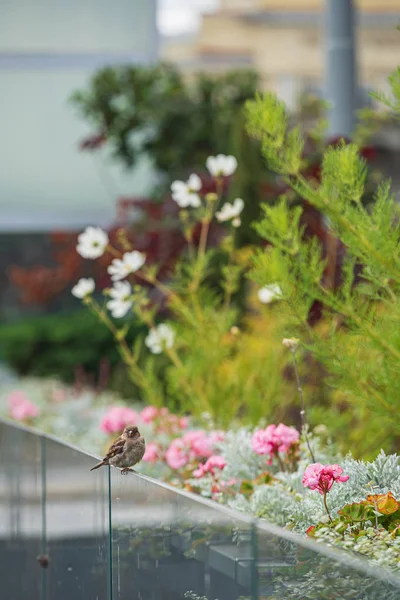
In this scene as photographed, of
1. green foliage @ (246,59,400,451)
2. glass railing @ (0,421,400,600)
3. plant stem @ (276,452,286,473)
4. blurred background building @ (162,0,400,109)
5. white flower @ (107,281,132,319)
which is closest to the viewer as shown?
glass railing @ (0,421,400,600)

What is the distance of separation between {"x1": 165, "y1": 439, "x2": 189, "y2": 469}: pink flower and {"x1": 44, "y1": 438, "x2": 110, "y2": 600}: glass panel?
634 mm

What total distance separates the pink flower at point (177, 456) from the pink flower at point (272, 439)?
63 cm

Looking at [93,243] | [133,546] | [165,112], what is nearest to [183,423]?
[93,243]

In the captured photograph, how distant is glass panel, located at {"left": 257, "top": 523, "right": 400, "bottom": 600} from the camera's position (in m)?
2.57

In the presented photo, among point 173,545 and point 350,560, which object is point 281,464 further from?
point 350,560

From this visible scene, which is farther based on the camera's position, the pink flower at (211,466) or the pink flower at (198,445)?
the pink flower at (198,445)

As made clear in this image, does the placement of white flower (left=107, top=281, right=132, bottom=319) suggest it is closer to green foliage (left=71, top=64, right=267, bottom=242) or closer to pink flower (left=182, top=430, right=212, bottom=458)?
pink flower (left=182, top=430, right=212, bottom=458)

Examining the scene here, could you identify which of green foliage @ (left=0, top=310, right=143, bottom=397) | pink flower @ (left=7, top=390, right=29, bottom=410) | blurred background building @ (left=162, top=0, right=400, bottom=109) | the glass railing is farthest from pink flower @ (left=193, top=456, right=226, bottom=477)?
blurred background building @ (left=162, top=0, right=400, bottom=109)

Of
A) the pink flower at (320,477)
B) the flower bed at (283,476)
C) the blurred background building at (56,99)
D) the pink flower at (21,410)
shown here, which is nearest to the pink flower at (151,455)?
Answer: the flower bed at (283,476)

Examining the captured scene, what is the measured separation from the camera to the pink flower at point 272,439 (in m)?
4.15

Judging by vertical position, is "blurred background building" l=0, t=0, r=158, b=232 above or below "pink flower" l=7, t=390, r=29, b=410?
above

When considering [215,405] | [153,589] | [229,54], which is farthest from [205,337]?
[229,54]

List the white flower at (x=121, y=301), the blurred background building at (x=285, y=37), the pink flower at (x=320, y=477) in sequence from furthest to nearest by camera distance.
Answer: the blurred background building at (x=285, y=37), the white flower at (x=121, y=301), the pink flower at (x=320, y=477)

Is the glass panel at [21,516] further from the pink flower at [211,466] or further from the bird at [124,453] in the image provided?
the bird at [124,453]
